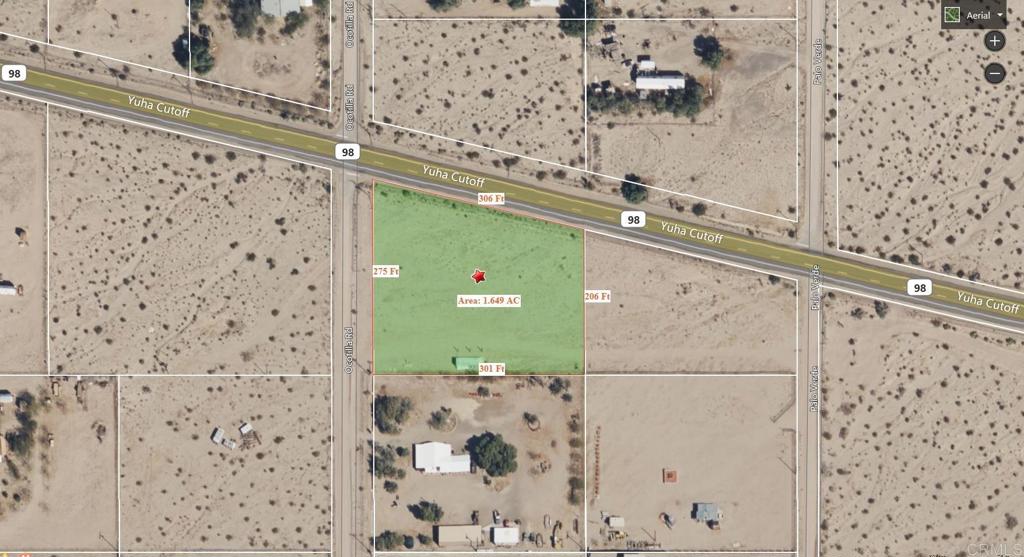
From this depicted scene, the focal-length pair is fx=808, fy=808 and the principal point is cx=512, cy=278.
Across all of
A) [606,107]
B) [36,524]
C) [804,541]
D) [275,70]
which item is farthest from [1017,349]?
[36,524]

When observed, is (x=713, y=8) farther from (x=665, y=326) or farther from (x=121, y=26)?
(x=121, y=26)

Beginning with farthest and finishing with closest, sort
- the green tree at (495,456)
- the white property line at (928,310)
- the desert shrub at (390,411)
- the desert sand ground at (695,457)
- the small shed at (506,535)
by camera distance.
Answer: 1. the white property line at (928,310)
2. the desert sand ground at (695,457)
3. the small shed at (506,535)
4. the desert shrub at (390,411)
5. the green tree at (495,456)

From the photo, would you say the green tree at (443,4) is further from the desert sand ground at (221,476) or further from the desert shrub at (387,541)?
the desert shrub at (387,541)

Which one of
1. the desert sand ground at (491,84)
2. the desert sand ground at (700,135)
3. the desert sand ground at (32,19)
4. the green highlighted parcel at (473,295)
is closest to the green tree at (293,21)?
the desert sand ground at (491,84)

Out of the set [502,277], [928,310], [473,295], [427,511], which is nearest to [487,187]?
[502,277]

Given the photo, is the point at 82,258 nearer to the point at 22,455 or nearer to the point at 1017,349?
the point at 22,455

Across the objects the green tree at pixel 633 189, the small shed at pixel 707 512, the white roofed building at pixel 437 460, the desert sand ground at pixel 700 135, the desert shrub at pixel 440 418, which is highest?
the desert sand ground at pixel 700 135
